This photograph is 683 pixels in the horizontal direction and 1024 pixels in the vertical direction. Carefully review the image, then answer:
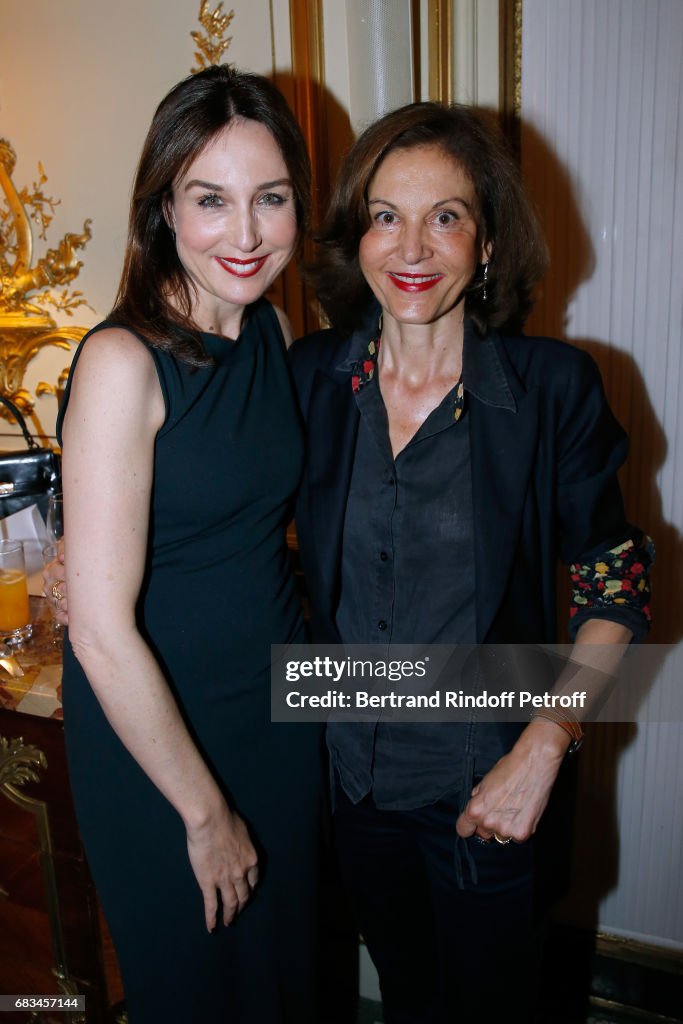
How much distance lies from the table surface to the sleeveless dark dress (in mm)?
167

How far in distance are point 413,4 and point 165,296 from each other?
775mm

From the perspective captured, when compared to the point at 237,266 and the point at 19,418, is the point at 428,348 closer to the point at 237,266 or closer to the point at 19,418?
the point at 237,266

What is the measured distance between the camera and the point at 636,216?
1.53 metres

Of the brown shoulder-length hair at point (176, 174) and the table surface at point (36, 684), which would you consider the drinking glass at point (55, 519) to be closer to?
the table surface at point (36, 684)

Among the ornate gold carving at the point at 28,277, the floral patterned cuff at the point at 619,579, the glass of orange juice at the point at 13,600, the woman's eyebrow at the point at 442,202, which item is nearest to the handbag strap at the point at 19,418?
the ornate gold carving at the point at 28,277

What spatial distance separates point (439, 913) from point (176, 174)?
3.44ft

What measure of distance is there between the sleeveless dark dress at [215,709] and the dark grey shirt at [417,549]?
0.10 metres

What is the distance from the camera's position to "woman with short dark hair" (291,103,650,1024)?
3.47 ft

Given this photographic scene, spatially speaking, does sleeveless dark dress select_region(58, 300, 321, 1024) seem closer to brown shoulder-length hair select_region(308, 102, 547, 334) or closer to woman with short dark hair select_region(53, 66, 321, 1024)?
woman with short dark hair select_region(53, 66, 321, 1024)

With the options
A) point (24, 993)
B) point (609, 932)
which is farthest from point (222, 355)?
point (609, 932)

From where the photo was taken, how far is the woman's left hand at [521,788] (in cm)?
104

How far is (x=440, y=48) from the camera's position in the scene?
1.53 m

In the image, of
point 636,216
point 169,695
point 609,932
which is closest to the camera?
point 169,695

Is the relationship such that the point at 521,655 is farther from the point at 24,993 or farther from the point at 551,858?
the point at 24,993
